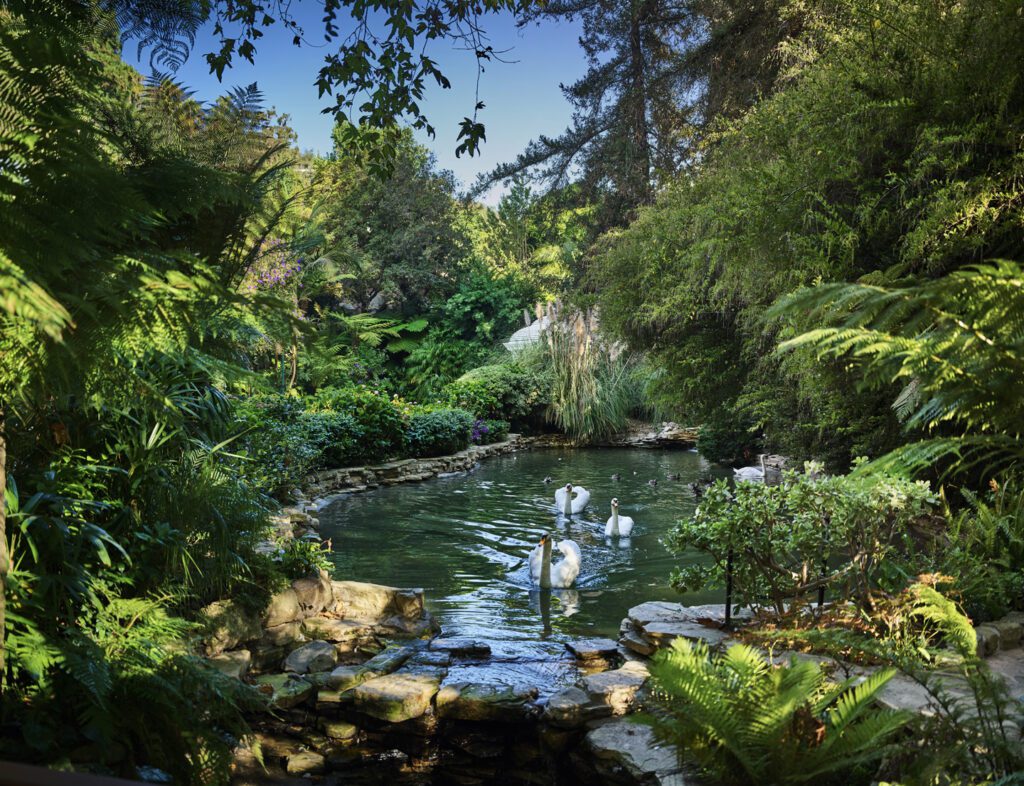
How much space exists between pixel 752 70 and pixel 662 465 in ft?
18.3

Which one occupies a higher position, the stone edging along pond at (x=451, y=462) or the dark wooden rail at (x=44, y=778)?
the dark wooden rail at (x=44, y=778)

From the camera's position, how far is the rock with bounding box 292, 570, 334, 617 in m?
4.47

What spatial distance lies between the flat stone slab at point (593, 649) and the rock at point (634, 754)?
930mm

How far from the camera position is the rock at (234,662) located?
343cm

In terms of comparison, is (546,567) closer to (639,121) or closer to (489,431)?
(489,431)

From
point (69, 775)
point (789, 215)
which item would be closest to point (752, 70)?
point (789, 215)

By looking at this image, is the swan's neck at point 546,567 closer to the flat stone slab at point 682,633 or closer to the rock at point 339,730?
the flat stone slab at point 682,633

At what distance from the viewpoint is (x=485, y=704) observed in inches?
136

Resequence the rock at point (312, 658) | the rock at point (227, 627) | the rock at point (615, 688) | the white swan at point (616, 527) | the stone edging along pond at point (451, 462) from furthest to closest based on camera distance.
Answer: the stone edging along pond at point (451, 462), the white swan at point (616, 527), the rock at point (312, 658), the rock at point (227, 627), the rock at point (615, 688)

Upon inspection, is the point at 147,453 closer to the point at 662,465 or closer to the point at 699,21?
the point at 662,465

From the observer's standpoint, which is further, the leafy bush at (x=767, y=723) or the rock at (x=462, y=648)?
the rock at (x=462, y=648)

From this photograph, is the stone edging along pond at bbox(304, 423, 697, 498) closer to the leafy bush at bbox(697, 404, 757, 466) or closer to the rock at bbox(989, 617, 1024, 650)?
the leafy bush at bbox(697, 404, 757, 466)

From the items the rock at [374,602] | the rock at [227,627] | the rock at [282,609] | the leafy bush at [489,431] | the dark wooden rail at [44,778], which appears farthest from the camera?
the leafy bush at [489,431]

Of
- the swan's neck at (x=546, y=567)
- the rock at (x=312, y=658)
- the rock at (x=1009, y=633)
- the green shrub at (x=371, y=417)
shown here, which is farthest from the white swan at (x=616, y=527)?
the green shrub at (x=371, y=417)
